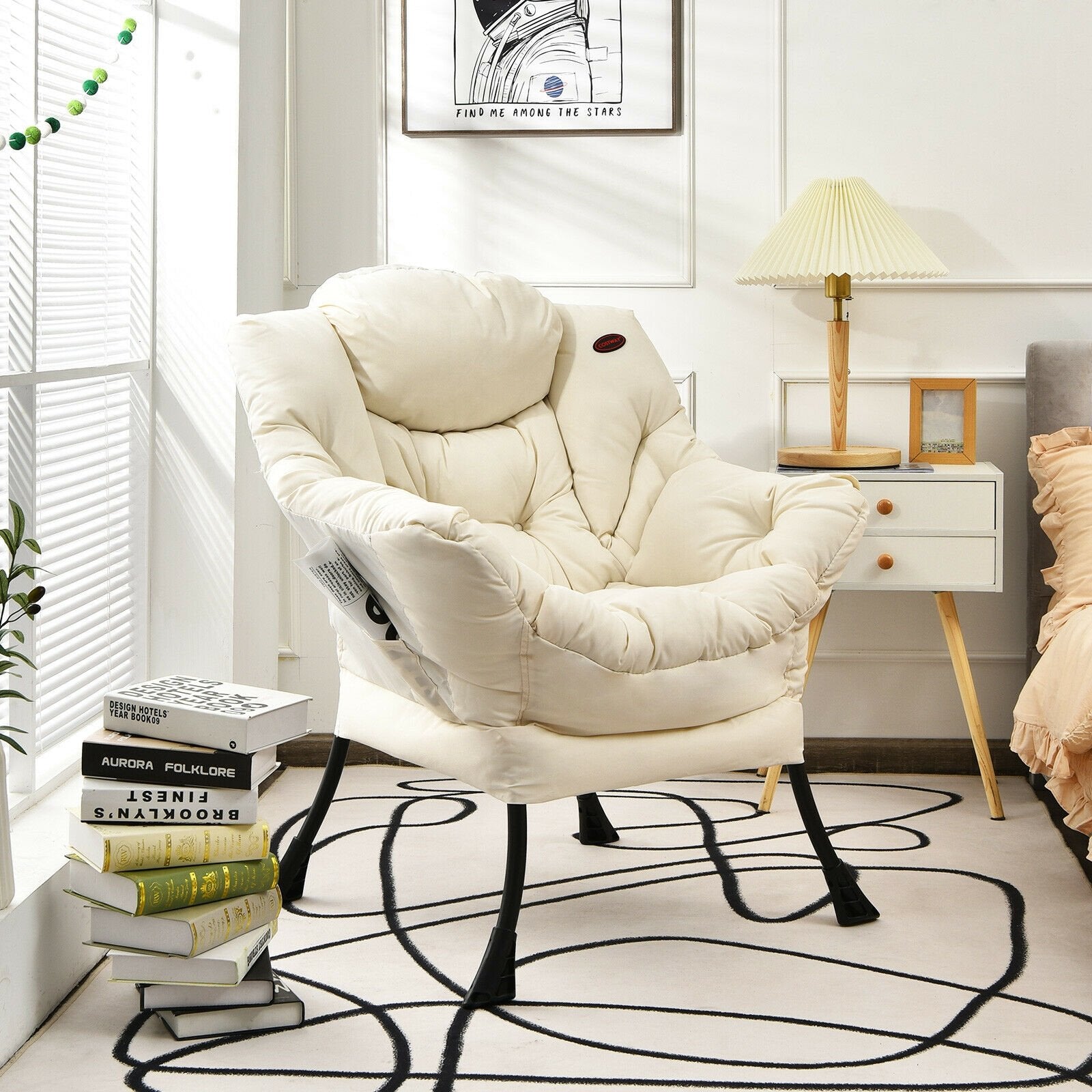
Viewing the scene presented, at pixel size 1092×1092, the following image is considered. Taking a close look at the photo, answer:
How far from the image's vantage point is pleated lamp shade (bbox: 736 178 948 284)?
90.5 inches

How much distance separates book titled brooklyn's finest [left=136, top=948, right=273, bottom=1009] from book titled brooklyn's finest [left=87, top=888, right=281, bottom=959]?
6 centimetres

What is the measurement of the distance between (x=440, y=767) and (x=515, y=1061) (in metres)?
0.40

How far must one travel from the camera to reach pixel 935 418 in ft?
8.48

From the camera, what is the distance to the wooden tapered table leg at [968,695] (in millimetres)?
Result: 2361

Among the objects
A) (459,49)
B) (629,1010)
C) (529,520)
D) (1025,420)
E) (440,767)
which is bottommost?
(629,1010)

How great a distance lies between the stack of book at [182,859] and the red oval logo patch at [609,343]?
959mm

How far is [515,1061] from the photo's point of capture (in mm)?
1445

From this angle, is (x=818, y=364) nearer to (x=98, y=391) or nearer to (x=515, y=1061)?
(x=98, y=391)

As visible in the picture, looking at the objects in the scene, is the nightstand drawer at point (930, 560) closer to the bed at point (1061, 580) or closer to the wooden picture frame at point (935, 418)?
the bed at point (1061, 580)

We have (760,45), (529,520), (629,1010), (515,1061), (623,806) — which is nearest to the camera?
(515,1061)

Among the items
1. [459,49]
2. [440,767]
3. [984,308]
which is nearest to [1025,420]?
[984,308]

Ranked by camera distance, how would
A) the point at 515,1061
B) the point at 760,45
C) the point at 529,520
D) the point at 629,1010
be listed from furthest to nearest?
the point at 760,45, the point at 529,520, the point at 629,1010, the point at 515,1061

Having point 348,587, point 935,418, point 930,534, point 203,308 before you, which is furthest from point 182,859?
point 935,418

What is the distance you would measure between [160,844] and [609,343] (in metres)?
1.19
